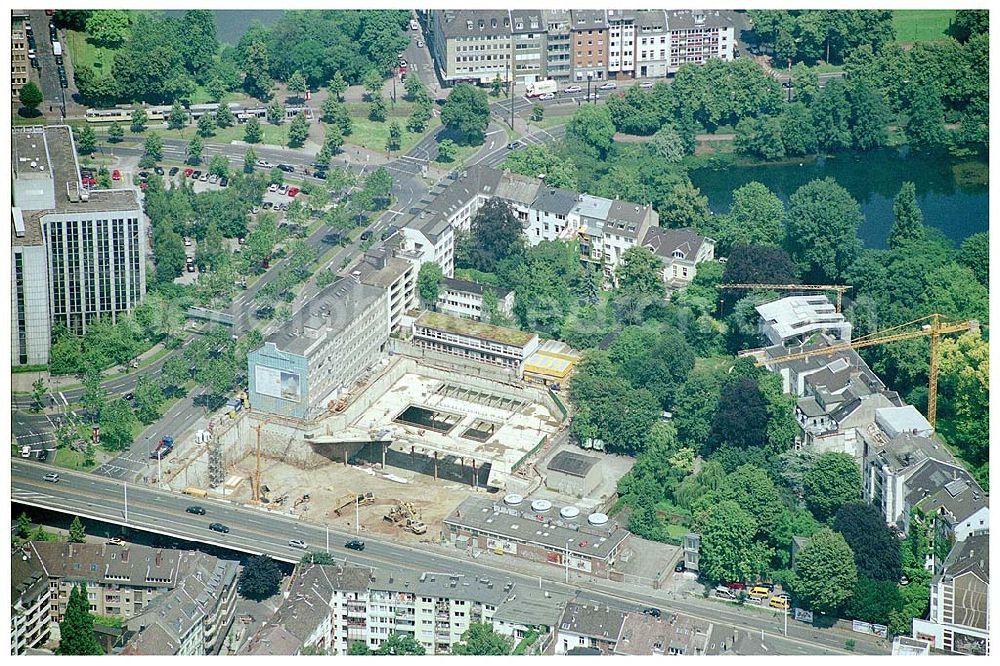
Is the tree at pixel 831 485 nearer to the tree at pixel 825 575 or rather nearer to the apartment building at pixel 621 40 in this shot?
the tree at pixel 825 575

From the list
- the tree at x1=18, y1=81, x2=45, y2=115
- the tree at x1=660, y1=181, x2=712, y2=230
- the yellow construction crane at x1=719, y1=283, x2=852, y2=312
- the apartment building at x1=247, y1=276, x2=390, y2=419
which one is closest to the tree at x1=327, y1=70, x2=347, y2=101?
the tree at x1=18, y1=81, x2=45, y2=115

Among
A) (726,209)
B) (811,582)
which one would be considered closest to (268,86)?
(726,209)

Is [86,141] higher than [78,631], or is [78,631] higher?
[86,141]

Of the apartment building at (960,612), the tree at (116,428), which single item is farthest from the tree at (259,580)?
the apartment building at (960,612)

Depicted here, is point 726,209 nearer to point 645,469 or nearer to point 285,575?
point 645,469

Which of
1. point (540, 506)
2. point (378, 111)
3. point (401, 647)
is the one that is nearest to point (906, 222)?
point (540, 506)

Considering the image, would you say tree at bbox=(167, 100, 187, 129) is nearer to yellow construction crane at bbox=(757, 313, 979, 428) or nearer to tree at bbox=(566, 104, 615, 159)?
tree at bbox=(566, 104, 615, 159)

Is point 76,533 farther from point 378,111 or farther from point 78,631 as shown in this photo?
point 378,111

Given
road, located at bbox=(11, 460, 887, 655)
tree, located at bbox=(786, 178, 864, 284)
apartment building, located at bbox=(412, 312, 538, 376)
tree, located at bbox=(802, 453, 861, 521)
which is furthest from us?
tree, located at bbox=(786, 178, 864, 284)
